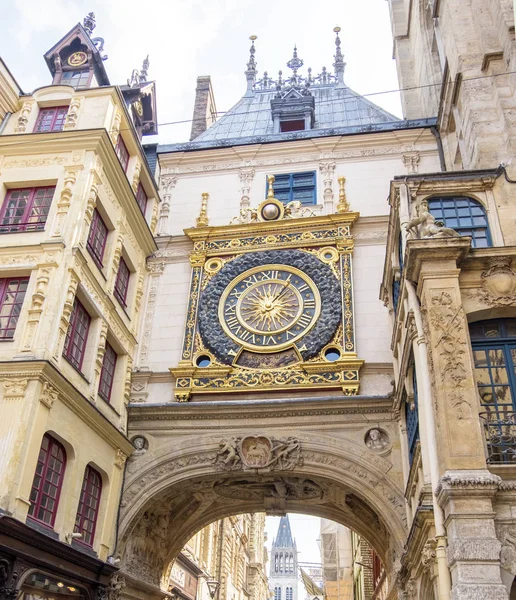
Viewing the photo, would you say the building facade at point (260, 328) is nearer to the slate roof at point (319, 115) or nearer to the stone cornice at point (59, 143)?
the stone cornice at point (59, 143)

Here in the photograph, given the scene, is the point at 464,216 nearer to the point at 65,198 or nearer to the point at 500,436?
the point at 500,436

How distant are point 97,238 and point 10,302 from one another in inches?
127

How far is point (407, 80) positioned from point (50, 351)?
20.5 m

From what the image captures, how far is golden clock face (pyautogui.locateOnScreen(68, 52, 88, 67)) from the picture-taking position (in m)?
20.1

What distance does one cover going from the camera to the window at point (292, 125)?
23.8 meters

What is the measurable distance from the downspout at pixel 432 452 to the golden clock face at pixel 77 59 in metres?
13.5

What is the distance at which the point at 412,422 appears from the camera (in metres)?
13.6

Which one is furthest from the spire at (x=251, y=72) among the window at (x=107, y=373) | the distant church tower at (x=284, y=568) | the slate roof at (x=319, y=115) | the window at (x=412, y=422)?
the distant church tower at (x=284, y=568)

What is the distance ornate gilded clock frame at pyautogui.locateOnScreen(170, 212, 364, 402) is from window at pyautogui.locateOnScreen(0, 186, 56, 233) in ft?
16.5

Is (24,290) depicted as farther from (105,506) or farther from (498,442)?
(498,442)

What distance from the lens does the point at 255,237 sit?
1962 centimetres

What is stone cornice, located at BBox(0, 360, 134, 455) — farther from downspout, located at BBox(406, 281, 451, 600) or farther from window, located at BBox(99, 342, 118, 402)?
downspout, located at BBox(406, 281, 451, 600)

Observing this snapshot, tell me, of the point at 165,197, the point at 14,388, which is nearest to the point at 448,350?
the point at 14,388

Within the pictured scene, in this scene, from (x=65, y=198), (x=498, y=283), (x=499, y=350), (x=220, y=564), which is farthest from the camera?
(x=220, y=564)
